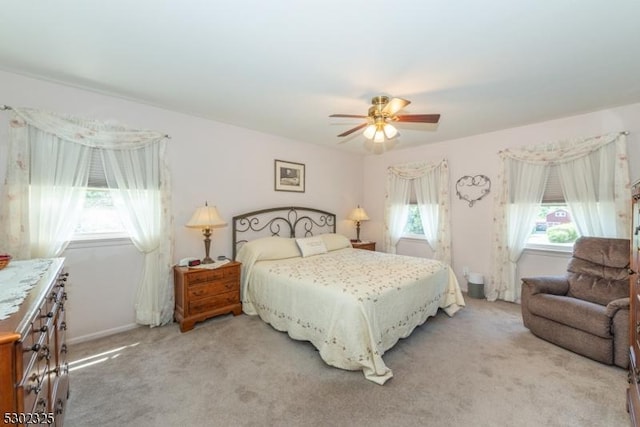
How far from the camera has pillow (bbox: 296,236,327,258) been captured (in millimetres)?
3809

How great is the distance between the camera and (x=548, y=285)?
2.81m

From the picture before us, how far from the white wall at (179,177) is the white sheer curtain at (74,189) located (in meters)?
0.12

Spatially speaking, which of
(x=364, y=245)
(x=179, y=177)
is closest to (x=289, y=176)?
(x=179, y=177)

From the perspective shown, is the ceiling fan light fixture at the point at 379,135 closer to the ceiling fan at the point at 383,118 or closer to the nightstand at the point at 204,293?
the ceiling fan at the point at 383,118

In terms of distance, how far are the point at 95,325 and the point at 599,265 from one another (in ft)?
17.6

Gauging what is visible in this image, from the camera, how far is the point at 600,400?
1856mm

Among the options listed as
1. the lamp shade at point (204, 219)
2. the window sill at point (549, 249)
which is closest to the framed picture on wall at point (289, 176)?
the lamp shade at point (204, 219)

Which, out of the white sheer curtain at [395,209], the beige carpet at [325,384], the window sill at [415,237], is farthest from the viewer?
the white sheer curtain at [395,209]

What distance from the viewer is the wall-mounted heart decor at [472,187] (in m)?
4.07

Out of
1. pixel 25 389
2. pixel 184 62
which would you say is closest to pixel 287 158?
pixel 184 62

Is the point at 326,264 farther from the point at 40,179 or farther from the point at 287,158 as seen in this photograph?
the point at 40,179

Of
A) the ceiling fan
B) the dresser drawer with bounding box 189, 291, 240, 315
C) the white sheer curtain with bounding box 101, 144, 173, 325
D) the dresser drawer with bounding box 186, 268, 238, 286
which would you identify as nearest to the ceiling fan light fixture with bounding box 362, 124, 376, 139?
the ceiling fan

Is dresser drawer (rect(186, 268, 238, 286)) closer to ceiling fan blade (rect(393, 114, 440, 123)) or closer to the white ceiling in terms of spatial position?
the white ceiling

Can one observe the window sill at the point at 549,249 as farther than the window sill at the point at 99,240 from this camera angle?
Yes
